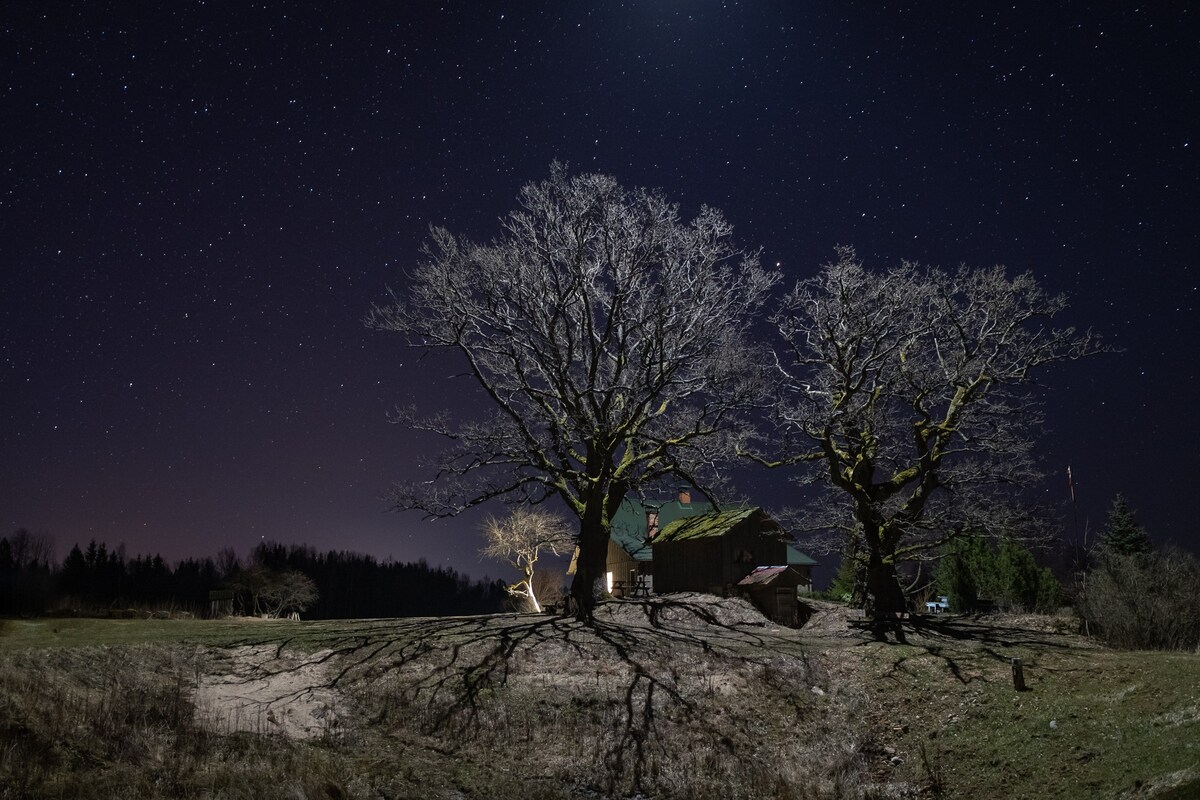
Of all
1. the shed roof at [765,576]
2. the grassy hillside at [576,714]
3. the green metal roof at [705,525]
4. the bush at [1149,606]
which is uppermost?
the green metal roof at [705,525]

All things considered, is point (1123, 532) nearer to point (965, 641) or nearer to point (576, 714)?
point (965, 641)

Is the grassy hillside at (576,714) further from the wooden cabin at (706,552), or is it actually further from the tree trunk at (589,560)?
the wooden cabin at (706,552)

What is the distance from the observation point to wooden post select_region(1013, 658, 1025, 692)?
17625mm

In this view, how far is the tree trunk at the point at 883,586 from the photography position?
1058 inches

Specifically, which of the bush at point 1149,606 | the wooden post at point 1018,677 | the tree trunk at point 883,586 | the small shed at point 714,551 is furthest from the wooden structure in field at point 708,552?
the wooden post at point 1018,677

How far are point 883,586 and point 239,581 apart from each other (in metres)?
49.5

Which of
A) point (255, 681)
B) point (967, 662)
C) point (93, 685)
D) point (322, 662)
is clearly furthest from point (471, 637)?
point (967, 662)

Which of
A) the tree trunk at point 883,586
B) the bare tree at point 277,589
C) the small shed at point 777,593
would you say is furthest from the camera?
the bare tree at point 277,589

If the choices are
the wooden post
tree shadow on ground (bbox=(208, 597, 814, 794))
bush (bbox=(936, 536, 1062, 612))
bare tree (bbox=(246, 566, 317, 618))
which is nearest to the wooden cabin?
bush (bbox=(936, 536, 1062, 612))

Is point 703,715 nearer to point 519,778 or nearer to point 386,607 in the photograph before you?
point 519,778

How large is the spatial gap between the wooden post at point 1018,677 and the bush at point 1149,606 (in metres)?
5.42

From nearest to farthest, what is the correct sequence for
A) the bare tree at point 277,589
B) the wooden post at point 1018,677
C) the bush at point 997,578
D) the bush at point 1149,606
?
the wooden post at point 1018,677 < the bush at point 1149,606 < the bush at point 997,578 < the bare tree at point 277,589

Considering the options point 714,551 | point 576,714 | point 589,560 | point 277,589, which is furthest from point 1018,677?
point 277,589

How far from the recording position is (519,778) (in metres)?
15.2
